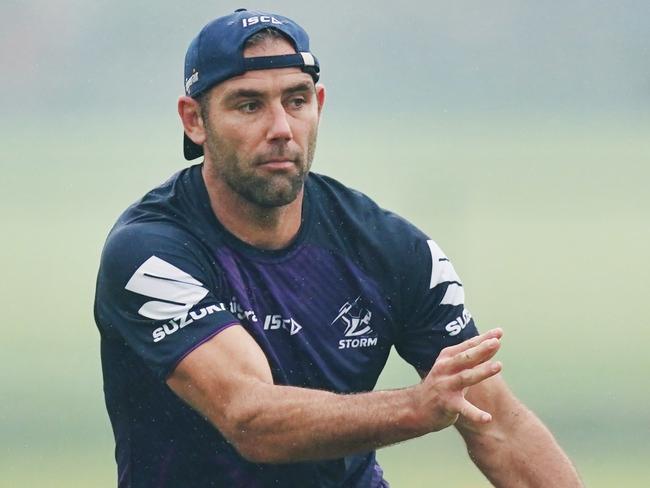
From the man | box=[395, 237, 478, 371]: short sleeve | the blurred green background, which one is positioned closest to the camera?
the man

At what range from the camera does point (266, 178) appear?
462cm

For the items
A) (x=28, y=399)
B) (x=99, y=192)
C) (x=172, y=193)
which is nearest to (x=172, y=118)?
Answer: (x=99, y=192)

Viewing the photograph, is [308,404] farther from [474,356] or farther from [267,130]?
[267,130]

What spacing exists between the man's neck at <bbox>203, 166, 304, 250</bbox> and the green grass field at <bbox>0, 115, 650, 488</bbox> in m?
5.07

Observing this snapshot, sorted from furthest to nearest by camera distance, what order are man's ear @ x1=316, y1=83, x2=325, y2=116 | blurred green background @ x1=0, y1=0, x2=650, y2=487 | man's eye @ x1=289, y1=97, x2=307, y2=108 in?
blurred green background @ x1=0, y1=0, x2=650, y2=487
man's ear @ x1=316, y1=83, x2=325, y2=116
man's eye @ x1=289, y1=97, x2=307, y2=108

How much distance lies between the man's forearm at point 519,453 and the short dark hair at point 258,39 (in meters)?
1.30

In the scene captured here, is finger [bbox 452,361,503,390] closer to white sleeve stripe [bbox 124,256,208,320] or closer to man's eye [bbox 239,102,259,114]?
white sleeve stripe [bbox 124,256,208,320]

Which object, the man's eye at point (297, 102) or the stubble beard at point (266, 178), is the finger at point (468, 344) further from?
the man's eye at point (297, 102)

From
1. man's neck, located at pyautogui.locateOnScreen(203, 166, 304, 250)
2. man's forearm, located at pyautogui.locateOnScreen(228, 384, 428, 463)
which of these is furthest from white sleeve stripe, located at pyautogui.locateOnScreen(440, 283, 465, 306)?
man's forearm, located at pyautogui.locateOnScreen(228, 384, 428, 463)

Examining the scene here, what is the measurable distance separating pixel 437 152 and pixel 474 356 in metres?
7.75

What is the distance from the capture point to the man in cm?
441

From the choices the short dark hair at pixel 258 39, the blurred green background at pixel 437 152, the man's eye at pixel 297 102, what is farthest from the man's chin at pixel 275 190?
the blurred green background at pixel 437 152

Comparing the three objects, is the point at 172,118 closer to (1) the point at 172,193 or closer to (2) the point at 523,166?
(2) the point at 523,166

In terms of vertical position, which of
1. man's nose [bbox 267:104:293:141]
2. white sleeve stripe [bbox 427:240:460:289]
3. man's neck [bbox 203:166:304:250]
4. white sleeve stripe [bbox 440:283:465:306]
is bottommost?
white sleeve stripe [bbox 440:283:465:306]
